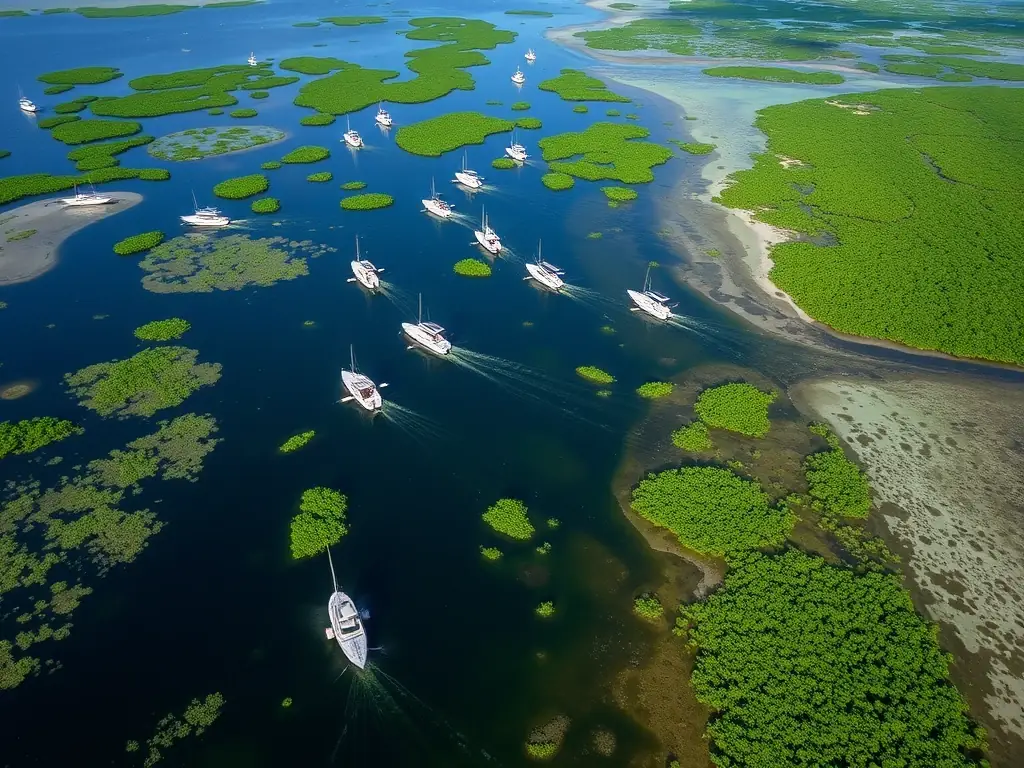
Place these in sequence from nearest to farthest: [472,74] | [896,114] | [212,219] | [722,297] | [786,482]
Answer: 1. [786,482]
2. [722,297]
3. [212,219]
4. [896,114]
5. [472,74]

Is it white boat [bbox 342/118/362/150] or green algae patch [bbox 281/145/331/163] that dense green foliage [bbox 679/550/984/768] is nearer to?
green algae patch [bbox 281/145/331/163]

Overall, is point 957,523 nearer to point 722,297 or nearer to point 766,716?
point 766,716

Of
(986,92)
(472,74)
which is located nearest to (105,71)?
(472,74)

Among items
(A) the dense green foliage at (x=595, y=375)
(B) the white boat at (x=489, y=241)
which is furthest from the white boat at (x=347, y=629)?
(B) the white boat at (x=489, y=241)

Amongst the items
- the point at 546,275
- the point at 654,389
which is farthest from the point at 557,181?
the point at 654,389

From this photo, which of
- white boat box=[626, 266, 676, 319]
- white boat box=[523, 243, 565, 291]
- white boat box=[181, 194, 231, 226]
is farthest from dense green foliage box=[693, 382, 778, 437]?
white boat box=[181, 194, 231, 226]

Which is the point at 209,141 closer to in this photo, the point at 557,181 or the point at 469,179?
the point at 469,179
